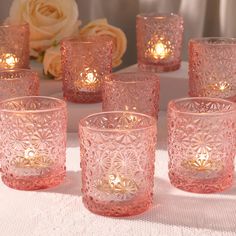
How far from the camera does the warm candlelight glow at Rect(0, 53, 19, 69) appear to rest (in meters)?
1.41

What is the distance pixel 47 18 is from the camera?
1.46 meters

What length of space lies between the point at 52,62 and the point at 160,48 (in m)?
0.26

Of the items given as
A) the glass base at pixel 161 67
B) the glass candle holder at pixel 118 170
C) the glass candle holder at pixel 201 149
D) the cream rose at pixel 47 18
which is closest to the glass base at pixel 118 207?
the glass candle holder at pixel 118 170

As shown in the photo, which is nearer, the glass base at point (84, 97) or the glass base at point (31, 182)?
the glass base at point (31, 182)

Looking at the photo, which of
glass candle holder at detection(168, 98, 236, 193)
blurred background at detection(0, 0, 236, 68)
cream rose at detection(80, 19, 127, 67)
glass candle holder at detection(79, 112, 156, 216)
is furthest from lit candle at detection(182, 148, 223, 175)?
blurred background at detection(0, 0, 236, 68)

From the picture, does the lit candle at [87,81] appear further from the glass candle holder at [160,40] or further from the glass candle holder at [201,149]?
the glass candle holder at [201,149]

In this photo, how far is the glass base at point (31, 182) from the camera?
95 centimetres

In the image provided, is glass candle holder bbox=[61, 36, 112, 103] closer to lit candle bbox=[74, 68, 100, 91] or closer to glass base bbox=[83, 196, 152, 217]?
lit candle bbox=[74, 68, 100, 91]

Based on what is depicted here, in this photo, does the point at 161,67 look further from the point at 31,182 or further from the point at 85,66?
the point at 31,182

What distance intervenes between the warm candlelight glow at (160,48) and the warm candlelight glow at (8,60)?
317mm

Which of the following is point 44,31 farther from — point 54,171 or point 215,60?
point 54,171

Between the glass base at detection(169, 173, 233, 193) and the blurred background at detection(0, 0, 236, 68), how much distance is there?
0.75m

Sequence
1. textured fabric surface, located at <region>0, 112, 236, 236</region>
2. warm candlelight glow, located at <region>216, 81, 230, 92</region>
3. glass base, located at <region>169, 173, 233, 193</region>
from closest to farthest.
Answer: textured fabric surface, located at <region>0, 112, 236, 236</region> → glass base, located at <region>169, 173, 233, 193</region> → warm candlelight glow, located at <region>216, 81, 230, 92</region>

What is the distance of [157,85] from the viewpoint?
113 cm
